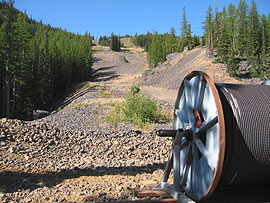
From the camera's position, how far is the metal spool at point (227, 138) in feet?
11.2

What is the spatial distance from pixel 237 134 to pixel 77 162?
16.0 ft

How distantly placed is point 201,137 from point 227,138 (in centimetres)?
47

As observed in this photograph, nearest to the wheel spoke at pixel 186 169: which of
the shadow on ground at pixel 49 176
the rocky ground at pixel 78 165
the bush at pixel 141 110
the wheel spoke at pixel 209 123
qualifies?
the rocky ground at pixel 78 165

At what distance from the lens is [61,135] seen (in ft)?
29.0

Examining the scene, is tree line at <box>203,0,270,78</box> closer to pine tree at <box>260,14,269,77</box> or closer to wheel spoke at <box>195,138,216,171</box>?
pine tree at <box>260,14,269,77</box>

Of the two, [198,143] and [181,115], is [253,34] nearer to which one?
[181,115]

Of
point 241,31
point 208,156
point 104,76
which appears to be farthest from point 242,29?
point 208,156

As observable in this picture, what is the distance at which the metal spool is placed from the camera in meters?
3.40

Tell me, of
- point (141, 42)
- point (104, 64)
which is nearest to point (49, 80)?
point (104, 64)

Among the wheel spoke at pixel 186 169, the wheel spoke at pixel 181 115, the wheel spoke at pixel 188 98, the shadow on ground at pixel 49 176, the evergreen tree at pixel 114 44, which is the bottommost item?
the shadow on ground at pixel 49 176

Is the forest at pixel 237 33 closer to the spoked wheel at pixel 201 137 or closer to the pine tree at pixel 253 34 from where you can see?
the pine tree at pixel 253 34

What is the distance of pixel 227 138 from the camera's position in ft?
11.5

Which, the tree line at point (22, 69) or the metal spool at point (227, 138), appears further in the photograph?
the tree line at point (22, 69)

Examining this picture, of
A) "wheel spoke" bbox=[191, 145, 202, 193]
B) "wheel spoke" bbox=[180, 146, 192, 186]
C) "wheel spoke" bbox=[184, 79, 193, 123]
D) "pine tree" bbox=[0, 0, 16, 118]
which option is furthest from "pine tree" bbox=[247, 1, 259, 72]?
"wheel spoke" bbox=[191, 145, 202, 193]
